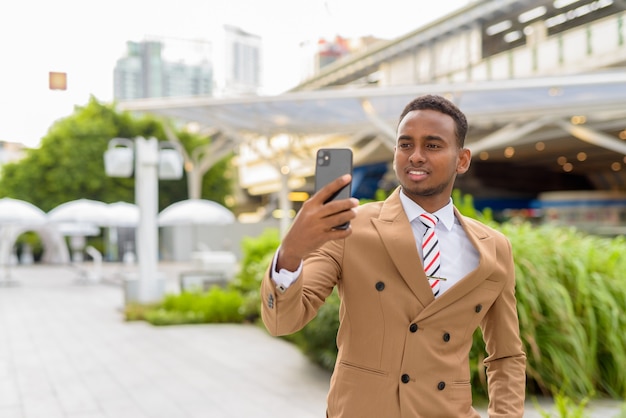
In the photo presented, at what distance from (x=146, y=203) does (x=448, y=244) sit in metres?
14.0

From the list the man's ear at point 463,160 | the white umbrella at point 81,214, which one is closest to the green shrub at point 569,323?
the man's ear at point 463,160

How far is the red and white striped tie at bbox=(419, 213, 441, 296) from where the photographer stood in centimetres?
173

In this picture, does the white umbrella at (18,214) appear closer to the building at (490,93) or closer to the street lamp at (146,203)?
the street lamp at (146,203)

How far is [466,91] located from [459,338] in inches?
775

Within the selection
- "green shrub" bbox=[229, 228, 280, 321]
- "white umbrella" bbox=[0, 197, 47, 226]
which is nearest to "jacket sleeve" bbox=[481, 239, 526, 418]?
"green shrub" bbox=[229, 228, 280, 321]

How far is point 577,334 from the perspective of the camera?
19.8 ft

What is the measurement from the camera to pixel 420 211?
180 cm

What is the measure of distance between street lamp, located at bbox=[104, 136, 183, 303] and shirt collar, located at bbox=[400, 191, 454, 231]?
13.4 meters

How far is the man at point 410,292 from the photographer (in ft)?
5.56

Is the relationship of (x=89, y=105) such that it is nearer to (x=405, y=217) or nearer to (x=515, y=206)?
(x=515, y=206)

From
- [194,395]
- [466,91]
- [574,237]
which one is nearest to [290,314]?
[194,395]

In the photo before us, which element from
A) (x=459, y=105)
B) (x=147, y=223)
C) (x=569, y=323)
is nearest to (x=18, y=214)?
(x=147, y=223)

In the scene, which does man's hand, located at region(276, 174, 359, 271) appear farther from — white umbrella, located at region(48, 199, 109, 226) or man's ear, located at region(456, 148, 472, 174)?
white umbrella, located at region(48, 199, 109, 226)

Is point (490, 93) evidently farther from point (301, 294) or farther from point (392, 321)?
point (301, 294)
